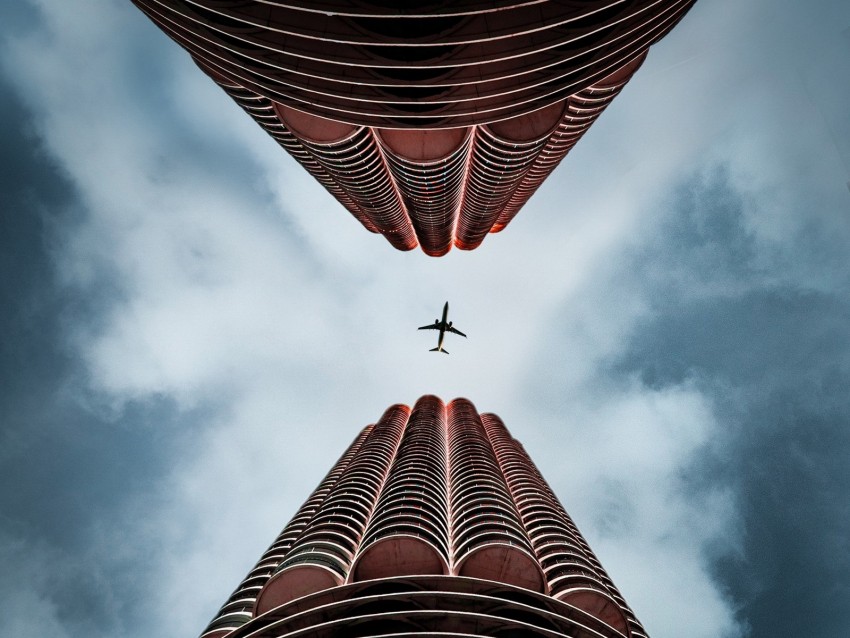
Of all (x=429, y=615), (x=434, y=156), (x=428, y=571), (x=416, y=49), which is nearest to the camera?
(x=416, y=49)

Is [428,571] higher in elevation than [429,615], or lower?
higher

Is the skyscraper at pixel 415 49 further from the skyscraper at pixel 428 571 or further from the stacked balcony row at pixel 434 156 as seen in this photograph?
the skyscraper at pixel 428 571

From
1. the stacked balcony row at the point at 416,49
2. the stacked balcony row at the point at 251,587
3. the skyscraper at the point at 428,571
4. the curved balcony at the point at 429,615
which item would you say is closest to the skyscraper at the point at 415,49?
the stacked balcony row at the point at 416,49

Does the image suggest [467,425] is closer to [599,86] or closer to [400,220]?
[400,220]

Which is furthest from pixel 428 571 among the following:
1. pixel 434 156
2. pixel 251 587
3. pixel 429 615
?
Result: pixel 434 156

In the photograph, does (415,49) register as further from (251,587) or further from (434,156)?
(251,587)

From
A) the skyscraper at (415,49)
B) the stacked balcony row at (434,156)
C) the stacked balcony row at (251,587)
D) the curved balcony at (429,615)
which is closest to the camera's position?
the skyscraper at (415,49)
